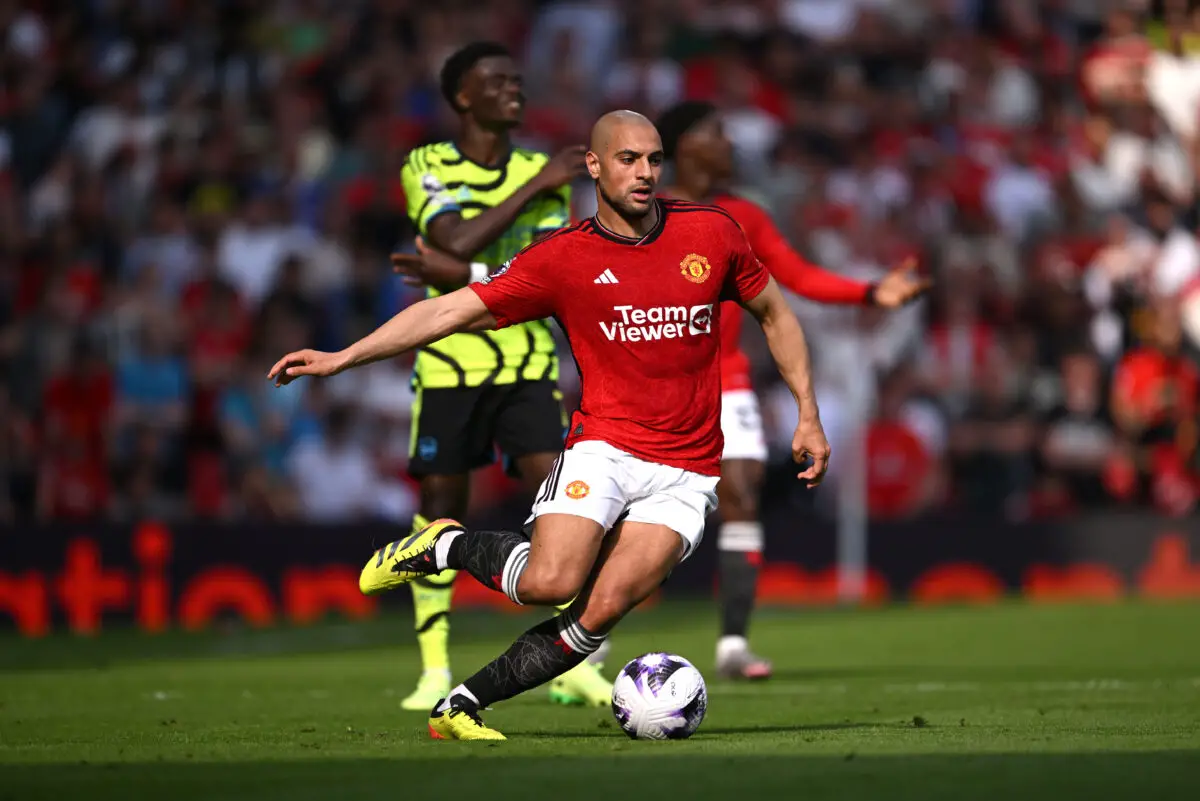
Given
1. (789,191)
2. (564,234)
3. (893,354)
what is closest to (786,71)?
(789,191)

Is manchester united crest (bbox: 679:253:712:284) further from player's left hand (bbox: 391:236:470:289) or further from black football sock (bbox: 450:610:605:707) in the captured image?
player's left hand (bbox: 391:236:470:289)

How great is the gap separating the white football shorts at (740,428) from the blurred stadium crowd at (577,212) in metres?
6.46

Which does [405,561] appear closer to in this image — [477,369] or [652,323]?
[652,323]

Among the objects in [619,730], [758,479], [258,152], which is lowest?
[619,730]

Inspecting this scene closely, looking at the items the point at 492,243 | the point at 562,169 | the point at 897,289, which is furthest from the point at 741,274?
the point at 897,289

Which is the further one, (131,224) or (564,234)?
(131,224)

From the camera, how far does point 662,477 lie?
24.8ft

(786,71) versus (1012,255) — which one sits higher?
(786,71)

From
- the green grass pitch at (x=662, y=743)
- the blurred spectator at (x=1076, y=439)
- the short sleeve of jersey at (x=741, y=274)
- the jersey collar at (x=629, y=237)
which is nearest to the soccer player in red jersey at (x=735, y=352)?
the green grass pitch at (x=662, y=743)

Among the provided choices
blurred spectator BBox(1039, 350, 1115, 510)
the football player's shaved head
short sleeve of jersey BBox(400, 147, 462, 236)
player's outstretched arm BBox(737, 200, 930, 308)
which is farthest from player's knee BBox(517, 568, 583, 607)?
blurred spectator BBox(1039, 350, 1115, 510)

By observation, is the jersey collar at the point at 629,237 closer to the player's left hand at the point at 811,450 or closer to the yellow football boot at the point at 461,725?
the player's left hand at the point at 811,450

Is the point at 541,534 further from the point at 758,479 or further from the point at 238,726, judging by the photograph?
the point at 758,479

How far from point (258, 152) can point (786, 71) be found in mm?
6029

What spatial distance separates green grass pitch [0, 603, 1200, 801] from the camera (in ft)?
19.6
